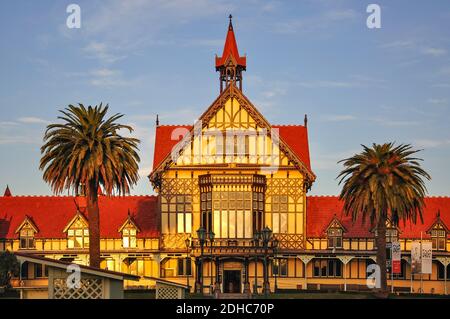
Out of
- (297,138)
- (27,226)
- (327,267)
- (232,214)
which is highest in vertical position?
(297,138)

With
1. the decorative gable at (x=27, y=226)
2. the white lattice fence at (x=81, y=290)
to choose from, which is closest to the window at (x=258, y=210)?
the decorative gable at (x=27, y=226)

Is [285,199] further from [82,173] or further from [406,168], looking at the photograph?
[82,173]

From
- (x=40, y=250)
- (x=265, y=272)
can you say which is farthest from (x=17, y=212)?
(x=265, y=272)

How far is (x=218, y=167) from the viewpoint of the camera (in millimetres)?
78438

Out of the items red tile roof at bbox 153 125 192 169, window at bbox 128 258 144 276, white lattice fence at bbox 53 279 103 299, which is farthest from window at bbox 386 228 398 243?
white lattice fence at bbox 53 279 103 299

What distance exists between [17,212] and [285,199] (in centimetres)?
2533

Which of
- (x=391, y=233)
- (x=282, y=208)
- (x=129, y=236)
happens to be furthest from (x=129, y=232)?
(x=391, y=233)

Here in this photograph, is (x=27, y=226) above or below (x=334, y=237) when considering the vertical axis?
above

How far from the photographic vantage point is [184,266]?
262ft

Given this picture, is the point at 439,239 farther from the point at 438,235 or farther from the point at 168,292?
the point at 168,292

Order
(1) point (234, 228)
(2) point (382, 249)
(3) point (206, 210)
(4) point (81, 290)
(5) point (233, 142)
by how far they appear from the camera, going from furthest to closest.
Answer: (5) point (233, 142) → (3) point (206, 210) → (1) point (234, 228) → (2) point (382, 249) → (4) point (81, 290)

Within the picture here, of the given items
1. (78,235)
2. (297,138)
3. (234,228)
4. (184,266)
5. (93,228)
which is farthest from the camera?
(297,138)

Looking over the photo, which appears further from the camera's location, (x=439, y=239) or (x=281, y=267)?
(x=281, y=267)

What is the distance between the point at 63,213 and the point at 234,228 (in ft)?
55.6
